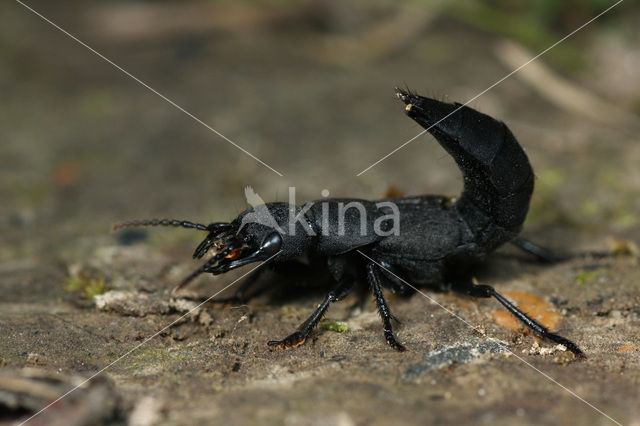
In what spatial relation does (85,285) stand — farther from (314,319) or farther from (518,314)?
(518,314)

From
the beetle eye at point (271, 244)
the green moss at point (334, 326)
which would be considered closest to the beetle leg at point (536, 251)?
the green moss at point (334, 326)

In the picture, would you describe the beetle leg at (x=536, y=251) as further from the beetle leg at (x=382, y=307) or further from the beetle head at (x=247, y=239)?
the beetle head at (x=247, y=239)

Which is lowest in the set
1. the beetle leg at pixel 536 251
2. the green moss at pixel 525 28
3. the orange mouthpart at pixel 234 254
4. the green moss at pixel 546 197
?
the beetle leg at pixel 536 251

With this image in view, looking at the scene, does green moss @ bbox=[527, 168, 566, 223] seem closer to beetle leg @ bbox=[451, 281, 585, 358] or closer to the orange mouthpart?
beetle leg @ bbox=[451, 281, 585, 358]

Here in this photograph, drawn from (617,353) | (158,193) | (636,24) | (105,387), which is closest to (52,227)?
(158,193)

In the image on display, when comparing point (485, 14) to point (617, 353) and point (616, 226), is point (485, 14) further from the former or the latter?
point (617, 353)

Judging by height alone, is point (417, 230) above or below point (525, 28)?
below

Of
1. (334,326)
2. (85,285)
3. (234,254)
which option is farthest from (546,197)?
Answer: (85,285)
